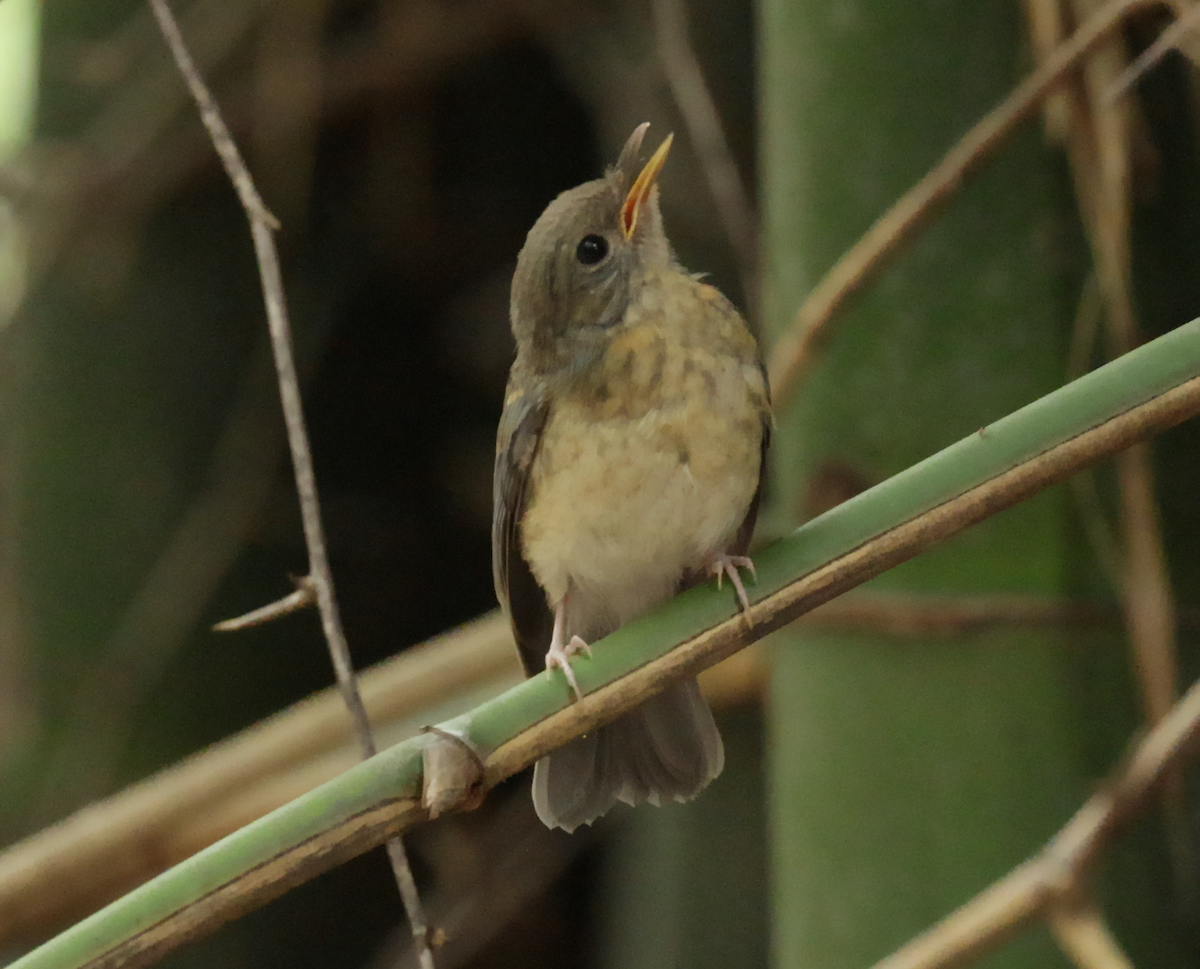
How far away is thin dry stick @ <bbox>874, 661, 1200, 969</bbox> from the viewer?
775mm

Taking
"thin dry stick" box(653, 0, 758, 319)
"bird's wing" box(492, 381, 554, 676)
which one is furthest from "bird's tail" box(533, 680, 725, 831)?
"thin dry stick" box(653, 0, 758, 319)

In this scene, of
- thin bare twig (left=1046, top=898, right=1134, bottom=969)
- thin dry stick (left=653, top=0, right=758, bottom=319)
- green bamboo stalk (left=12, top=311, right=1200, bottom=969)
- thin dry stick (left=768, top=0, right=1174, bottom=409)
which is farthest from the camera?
thin dry stick (left=653, top=0, right=758, bottom=319)

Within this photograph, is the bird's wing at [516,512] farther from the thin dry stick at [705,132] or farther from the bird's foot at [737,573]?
the thin dry stick at [705,132]

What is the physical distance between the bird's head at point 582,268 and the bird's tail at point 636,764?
0.93 ft

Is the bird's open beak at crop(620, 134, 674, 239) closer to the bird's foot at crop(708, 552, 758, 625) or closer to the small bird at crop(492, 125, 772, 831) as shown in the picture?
the small bird at crop(492, 125, 772, 831)

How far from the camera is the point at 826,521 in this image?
66 centimetres

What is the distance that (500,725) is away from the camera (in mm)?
635

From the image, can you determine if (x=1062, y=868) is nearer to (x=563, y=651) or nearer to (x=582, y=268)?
(x=563, y=651)

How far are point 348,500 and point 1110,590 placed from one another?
101cm

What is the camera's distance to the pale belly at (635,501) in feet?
3.49

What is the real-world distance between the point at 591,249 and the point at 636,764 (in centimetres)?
40

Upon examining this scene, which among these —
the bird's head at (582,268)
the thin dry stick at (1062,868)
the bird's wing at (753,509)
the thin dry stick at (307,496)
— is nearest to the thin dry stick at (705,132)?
the bird's head at (582,268)

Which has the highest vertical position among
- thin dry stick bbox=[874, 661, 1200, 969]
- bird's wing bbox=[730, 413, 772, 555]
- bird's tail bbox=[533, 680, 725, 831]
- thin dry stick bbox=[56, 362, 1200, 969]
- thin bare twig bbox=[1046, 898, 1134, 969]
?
bird's wing bbox=[730, 413, 772, 555]

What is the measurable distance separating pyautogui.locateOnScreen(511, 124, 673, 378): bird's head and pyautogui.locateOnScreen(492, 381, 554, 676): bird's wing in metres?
0.04
